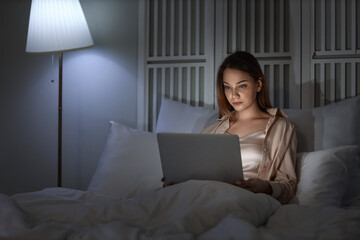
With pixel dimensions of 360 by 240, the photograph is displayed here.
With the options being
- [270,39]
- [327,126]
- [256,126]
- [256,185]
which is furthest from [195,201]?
[270,39]

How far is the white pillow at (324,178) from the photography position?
161cm

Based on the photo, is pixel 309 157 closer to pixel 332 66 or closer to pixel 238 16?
pixel 332 66

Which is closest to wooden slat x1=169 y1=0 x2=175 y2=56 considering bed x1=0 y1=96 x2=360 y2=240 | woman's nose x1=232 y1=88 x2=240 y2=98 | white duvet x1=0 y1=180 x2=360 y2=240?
bed x1=0 y1=96 x2=360 y2=240

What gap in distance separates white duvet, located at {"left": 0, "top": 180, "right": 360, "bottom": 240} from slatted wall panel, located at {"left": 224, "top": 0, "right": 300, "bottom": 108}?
4.05 ft

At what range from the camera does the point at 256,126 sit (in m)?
1.97

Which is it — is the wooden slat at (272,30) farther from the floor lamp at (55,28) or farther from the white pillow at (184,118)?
the floor lamp at (55,28)

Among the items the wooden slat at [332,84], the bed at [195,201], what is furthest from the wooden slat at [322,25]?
the bed at [195,201]

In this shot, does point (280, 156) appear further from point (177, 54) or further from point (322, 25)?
point (177, 54)

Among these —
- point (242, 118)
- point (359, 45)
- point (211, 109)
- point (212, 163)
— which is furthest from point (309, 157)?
point (359, 45)

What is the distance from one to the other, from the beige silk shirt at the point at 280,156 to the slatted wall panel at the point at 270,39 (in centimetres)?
47

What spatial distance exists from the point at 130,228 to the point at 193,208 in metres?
0.22

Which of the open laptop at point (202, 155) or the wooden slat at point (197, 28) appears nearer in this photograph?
the open laptop at point (202, 155)

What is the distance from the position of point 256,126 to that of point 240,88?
199 millimetres

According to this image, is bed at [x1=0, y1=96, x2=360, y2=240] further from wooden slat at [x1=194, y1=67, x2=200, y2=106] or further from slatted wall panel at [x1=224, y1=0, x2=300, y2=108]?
slatted wall panel at [x1=224, y1=0, x2=300, y2=108]
